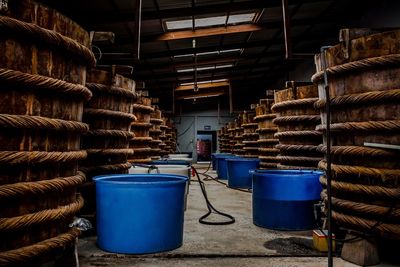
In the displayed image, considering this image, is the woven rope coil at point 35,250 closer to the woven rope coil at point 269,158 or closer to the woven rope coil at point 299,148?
the woven rope coil at point 299,148

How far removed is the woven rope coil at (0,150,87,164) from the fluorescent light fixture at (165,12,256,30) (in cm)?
810

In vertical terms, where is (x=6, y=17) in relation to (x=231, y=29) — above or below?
below

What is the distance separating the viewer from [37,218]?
1.98 metres

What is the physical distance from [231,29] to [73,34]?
8.84 metres

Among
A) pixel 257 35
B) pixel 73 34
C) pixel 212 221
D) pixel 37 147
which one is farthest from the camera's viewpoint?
pixel 257 35

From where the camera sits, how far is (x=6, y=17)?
6.02ft

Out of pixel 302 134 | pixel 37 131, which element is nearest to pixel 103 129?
pixel 37 131

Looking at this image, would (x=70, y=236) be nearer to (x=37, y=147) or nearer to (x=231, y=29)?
(x=37, y=147)

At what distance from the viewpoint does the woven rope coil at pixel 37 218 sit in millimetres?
1827

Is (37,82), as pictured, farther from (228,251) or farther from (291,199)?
(291,199)

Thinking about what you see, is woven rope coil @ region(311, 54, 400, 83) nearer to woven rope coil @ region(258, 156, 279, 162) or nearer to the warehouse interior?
the warehouse interior

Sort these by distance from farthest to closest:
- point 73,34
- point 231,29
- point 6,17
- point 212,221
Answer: point 231,29
point 212,221
point 73,34
point 6,17

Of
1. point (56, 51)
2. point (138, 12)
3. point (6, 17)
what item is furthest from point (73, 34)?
point (138, 12)

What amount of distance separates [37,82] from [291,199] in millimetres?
2709
